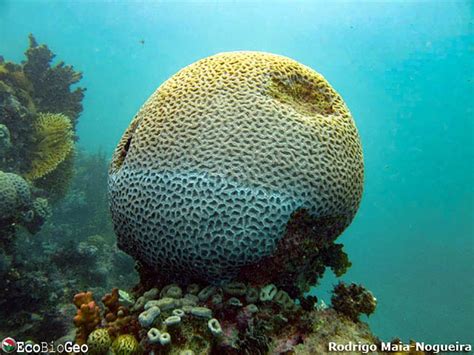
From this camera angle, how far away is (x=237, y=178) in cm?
334

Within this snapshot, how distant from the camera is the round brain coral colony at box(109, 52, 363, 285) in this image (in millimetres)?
3309

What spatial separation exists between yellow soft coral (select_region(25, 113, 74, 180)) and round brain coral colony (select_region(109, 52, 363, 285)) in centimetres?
624

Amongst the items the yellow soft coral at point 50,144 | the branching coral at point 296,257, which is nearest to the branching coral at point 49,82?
the yellow soft coral at point 50,144

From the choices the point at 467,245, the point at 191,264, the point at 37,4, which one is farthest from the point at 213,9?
the point at 191,264

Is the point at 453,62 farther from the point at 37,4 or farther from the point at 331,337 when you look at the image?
the point at 37,4

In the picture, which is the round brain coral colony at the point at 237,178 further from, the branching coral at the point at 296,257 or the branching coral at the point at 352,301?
the branching coral at the point at 352,301

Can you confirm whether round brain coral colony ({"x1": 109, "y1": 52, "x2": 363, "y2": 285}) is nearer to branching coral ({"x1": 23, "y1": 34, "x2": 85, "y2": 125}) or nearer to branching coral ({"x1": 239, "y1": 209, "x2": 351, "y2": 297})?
branching coral ({"x1": 239, "y1": 209, "x2": 351, "y2": 297})

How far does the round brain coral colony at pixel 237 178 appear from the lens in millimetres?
3309

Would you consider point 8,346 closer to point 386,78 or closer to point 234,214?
point 234,214

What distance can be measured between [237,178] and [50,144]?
8.19 meters

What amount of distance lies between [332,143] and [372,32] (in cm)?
8761

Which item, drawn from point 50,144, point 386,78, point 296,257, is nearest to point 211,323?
point 296,257

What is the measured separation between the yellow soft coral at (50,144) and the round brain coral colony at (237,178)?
624 cm

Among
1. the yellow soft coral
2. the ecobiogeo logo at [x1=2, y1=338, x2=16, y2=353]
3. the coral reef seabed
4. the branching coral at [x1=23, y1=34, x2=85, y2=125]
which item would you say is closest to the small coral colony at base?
the coral reef seabed
